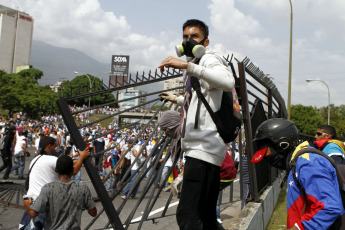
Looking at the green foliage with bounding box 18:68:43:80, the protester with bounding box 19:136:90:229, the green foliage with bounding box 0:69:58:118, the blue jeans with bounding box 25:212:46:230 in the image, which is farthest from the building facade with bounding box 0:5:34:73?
the blue jeans with bounding box 25:212:46:230

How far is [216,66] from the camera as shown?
6.95ft

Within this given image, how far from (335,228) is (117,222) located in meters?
1.67

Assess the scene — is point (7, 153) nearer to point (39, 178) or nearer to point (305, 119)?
point (39, 178)

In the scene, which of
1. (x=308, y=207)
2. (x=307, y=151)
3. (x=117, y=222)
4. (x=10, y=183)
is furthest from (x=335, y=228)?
(x=10, y=183)

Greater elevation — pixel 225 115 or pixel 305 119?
pixel 305 119

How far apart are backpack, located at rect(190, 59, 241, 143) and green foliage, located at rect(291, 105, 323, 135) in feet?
166

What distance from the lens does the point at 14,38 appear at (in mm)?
128750

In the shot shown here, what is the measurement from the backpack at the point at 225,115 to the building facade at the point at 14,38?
132533mm

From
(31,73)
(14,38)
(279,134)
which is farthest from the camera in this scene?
(14,38)

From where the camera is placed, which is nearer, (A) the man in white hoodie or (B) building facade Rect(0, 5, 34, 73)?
(A) the man in white hoodie

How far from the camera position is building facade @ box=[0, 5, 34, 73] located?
124 meters

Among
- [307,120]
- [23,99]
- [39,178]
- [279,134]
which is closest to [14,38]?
[23,99]

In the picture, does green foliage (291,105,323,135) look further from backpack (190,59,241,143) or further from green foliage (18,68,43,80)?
green foliage (18,68,43,80)

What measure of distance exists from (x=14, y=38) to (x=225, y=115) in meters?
144
